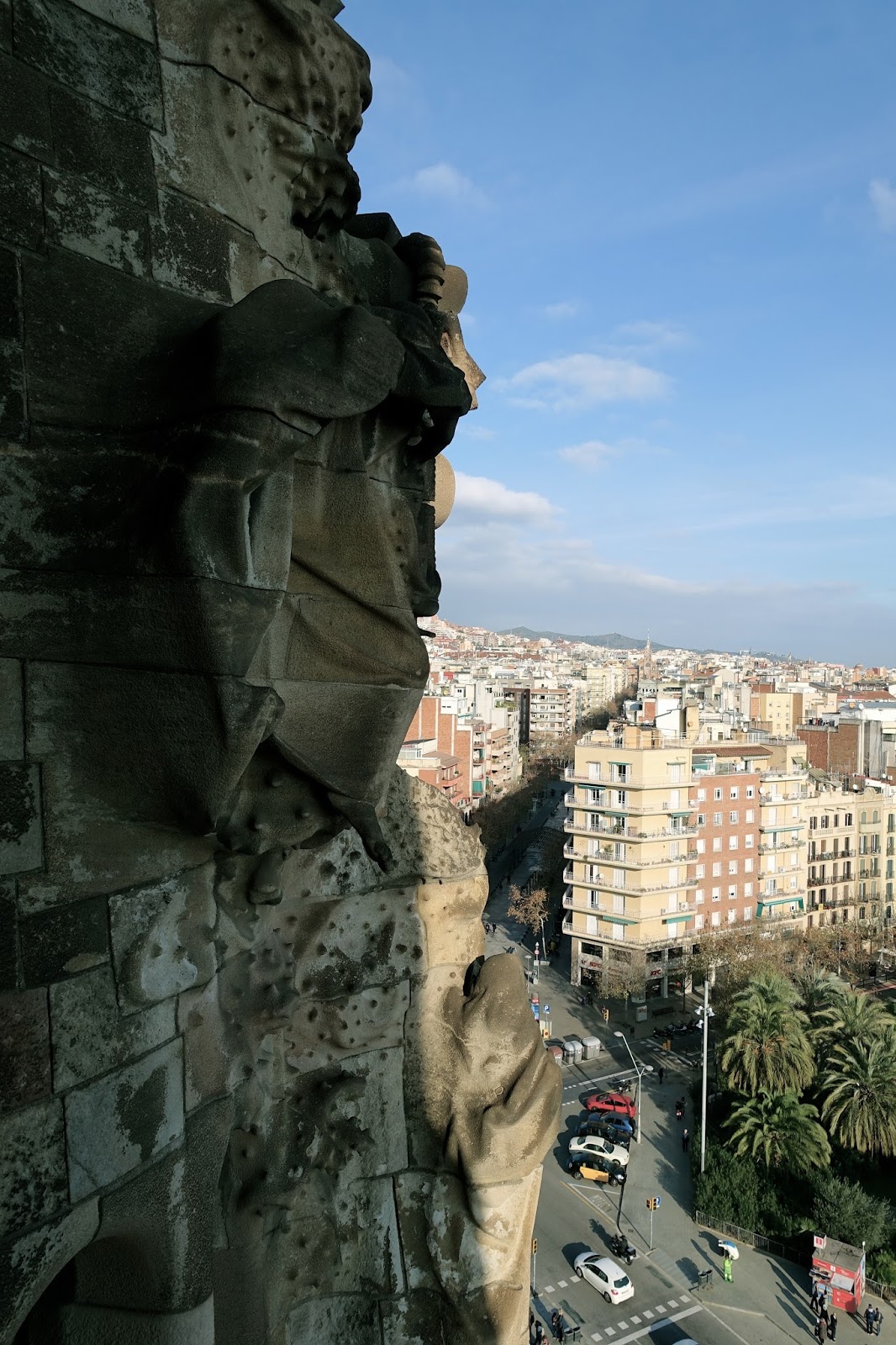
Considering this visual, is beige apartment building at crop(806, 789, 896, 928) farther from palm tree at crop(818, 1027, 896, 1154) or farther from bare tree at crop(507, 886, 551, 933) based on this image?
palm tree at crop(818, 1027, 896, 1154)

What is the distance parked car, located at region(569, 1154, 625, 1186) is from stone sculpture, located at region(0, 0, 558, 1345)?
58.7 feet

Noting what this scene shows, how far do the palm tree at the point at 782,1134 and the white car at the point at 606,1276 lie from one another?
412 cm

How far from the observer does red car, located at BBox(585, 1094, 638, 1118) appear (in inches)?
876

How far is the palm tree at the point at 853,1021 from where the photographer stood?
65.7 ft

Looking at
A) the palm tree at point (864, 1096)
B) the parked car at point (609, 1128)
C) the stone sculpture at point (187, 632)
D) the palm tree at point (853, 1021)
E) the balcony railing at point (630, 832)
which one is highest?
the stone sculpture at point (187, 632)

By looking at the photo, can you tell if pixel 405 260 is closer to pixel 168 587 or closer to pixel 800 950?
pixel 168 587

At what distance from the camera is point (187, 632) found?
2184 mm

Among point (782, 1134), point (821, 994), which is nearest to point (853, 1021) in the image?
point (782, 1134)

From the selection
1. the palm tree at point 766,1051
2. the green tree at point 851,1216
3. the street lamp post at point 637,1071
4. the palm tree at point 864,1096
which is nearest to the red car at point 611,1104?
the street lamp post at point 637,1071

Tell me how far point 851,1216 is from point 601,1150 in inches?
202

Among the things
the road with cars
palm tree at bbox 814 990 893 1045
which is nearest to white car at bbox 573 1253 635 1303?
the road with cars

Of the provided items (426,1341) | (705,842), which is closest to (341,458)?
(426,1341)

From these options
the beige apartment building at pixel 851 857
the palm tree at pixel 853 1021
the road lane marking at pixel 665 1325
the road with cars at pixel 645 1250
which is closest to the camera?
the road lane marking at pixel 665 1325

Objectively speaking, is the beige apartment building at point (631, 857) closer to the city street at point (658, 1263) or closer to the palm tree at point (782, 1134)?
the city street at point (658, 1263)
